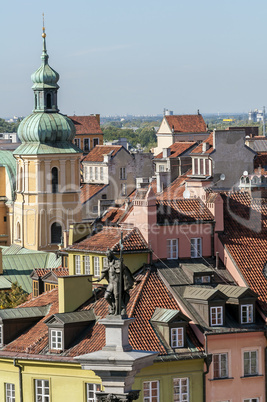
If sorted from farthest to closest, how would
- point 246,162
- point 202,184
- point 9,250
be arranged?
point 9,250 < point 246,162 < point 202,184

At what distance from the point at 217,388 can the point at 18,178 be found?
60064mm

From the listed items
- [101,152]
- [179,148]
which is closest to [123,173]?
[101,152]

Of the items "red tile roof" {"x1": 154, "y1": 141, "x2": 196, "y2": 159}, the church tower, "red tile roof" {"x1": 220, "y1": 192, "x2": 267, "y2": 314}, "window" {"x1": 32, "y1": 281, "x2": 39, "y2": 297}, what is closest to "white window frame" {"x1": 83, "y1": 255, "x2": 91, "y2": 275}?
"red tile roof" {"x1": 220, "y1": 192, "x2": 267, "y2": 314}

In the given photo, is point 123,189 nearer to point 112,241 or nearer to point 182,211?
point 182,211

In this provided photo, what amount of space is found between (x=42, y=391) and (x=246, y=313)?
873 cm

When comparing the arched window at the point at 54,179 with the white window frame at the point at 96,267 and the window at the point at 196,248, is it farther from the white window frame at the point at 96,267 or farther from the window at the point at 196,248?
the window at the point at 196,248

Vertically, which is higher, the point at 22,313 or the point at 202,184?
the point at 202,184

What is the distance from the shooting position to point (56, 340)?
5622 centimetres

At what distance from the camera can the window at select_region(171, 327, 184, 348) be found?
181ft

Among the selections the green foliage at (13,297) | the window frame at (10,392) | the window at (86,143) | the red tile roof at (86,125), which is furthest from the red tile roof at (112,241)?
the red tile roof at (86,125)

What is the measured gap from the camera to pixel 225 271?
202 ft

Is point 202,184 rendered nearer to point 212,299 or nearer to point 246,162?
point 212,299

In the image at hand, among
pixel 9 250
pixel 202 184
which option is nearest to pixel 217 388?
pixel 202 184

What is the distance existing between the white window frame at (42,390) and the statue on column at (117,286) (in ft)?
52.2
